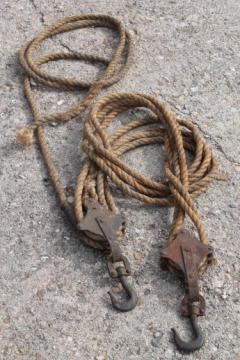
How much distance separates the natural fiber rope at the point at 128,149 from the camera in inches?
99.2

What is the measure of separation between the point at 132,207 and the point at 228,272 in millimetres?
479

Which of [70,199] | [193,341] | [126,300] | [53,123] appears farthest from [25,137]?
[193,341]

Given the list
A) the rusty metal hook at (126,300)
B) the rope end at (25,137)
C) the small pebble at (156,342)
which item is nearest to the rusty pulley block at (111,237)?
the rusty metal hook at (126,300)

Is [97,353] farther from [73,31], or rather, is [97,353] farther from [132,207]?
[73,31]

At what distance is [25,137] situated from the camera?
2.82 metres

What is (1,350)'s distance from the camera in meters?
2.17

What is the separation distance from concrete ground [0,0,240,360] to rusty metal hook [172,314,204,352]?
27 mm

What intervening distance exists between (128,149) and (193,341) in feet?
3.18

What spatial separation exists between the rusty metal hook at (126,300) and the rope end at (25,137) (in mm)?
829

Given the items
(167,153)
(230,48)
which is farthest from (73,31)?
(167,153)

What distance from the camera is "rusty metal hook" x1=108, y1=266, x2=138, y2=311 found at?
2.25 m

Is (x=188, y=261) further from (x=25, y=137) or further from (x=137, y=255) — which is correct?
(x=25, y=137)

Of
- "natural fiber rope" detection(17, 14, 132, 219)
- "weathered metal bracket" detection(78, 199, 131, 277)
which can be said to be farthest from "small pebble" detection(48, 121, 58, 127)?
"weathered metal bracket" detection(78, 199, 131, 277)

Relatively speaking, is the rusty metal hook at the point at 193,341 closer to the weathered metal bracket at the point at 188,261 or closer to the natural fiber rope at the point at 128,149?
Answer: the weathered metal bracket at the point at 188,261
